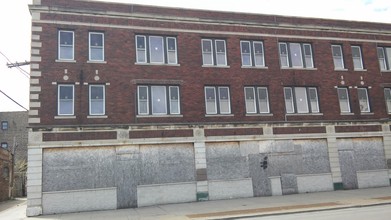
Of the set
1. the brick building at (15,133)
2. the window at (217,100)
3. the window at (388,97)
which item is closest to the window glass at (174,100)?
the window at (217,100)

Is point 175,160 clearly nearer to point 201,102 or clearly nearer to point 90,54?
point 201,102

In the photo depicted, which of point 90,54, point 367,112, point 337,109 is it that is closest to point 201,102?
point 90,54

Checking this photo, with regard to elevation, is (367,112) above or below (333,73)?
below

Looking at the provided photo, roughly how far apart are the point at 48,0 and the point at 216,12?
11279 millimetres

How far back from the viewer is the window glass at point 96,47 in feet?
76.5

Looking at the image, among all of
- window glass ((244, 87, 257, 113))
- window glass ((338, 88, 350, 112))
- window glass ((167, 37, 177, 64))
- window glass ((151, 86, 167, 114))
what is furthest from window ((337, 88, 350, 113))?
window glass ((151, 86, 167, 114))

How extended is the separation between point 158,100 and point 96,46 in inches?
208

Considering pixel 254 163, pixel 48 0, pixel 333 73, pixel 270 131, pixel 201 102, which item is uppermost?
pixel 48 0

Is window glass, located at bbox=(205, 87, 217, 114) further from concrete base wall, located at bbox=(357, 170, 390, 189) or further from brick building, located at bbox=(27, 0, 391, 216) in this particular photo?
concrete base wall, located at bbox=(357, 170, 390, 189)

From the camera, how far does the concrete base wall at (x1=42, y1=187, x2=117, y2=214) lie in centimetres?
2058

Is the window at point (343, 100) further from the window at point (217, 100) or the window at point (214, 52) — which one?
the window at point (214, 52)

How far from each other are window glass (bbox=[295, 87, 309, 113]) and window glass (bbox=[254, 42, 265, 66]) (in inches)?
133

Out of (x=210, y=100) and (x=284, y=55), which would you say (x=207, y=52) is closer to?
(x=210, y=100)

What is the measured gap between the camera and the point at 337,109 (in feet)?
91.0
